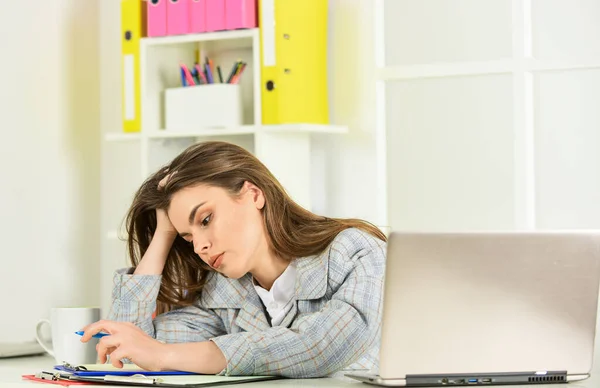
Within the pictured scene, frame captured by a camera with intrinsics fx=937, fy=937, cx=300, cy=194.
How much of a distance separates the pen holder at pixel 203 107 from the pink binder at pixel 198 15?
161mm

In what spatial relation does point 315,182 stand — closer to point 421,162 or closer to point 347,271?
point 421,162

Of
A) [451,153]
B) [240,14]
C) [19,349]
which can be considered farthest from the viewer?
[451,153]

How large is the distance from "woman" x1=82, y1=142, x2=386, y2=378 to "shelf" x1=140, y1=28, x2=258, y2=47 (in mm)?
853

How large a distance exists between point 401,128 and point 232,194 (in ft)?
3.61

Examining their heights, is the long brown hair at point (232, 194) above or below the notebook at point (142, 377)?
above

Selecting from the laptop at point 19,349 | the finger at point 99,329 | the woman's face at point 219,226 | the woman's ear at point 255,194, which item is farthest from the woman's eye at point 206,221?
the laptop at point 19,349

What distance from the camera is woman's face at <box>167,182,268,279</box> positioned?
1632mm

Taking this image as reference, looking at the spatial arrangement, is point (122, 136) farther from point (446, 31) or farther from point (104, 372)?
point (104, 372)

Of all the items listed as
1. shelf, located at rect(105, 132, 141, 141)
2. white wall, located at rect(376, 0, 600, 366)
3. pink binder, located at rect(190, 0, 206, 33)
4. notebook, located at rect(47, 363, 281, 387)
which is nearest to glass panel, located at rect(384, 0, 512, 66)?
white wall, located at rect(376, 0, 600, 366)

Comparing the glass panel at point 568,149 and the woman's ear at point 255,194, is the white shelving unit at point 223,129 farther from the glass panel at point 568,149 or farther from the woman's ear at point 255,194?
the woman's ear at point 255,194

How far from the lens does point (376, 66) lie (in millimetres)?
2678

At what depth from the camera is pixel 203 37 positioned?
260 centimetres

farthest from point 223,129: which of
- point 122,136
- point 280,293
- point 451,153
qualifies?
point 280,293

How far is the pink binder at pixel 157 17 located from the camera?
2637 millimetres
